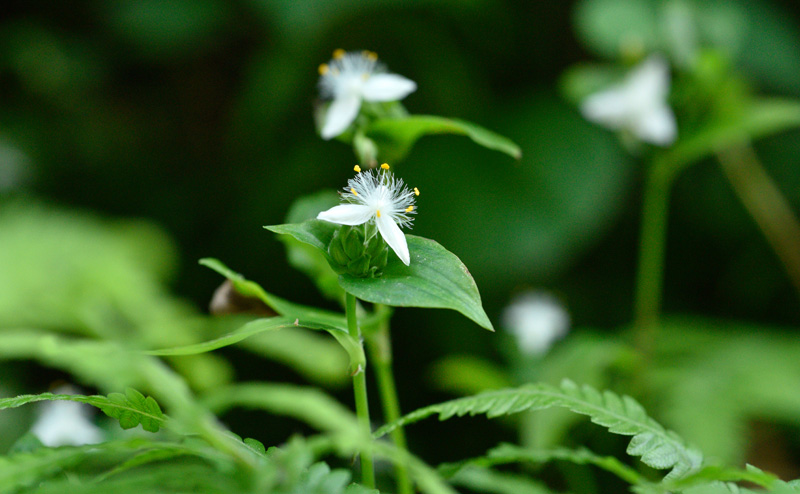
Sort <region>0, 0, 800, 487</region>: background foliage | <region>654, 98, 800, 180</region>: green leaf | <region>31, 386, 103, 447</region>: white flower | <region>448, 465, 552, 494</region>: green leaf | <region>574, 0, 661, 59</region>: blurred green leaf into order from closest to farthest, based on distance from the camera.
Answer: <region>448, 465, 552, 494</region>: green leaf, <region>31, 386, 103, 447</region>: white flower, <region>654, 98, 800, 180</region>: green leaf, <region>0, 0, 800, 487</region>: background foliage, <region>574, 0, 661, 59</region>: blurred green leaf

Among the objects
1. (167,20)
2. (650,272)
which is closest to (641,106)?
(650,272)

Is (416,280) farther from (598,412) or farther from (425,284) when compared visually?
(598,412)

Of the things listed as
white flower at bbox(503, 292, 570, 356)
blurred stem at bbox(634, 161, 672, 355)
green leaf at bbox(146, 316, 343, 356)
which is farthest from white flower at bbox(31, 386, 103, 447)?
blurred stem at bbox(634, 161, 672, 355)

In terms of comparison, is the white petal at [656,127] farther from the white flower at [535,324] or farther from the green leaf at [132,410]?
the green leaf at [132,410]

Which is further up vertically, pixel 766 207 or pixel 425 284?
pixel 766 207

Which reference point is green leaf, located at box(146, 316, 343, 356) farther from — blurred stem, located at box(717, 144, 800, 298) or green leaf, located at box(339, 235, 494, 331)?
blurred stem, located at box(717, 144, 800, 298)

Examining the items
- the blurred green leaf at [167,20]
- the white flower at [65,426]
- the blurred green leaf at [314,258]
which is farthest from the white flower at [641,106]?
the blurred green leaf at [167,20]

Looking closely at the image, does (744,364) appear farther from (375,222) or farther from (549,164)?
(375,222)

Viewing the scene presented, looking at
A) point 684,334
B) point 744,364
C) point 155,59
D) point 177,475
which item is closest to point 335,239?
point 177,475
